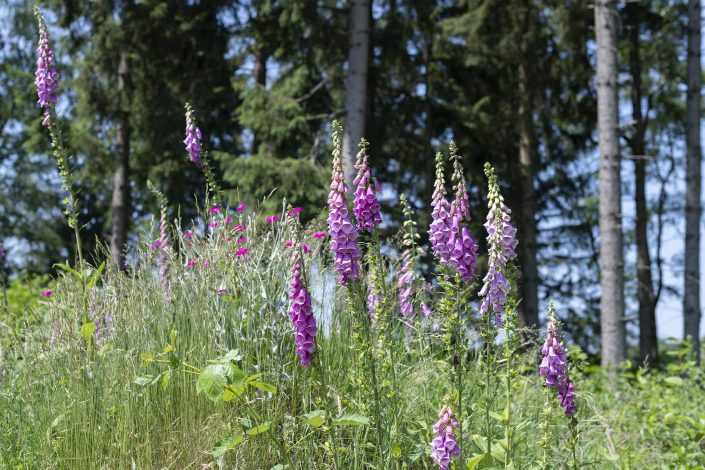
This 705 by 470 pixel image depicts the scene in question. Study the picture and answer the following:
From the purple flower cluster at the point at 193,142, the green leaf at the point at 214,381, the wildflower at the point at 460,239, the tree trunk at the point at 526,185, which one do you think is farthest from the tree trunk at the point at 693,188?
the green leaf at the point at 214,381

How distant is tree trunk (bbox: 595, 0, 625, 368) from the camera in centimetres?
979

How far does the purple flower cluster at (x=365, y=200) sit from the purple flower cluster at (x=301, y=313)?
0.28 m

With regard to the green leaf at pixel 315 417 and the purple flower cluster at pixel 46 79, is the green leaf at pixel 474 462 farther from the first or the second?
the purple flower cluster at pixel 46 79

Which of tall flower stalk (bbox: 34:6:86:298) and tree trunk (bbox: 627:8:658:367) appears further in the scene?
tree trunk (bbox: 627:8:658:367)

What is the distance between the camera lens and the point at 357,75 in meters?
11.1

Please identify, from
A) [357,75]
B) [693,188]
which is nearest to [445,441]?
[357,75]

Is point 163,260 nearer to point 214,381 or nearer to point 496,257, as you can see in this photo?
point 214,381

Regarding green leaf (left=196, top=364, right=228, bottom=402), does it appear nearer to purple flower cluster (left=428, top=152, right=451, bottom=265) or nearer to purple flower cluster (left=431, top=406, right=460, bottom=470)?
purple flower cluster (left=431, top=406, right=460, bottom=470)

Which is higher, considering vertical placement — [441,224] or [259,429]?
[441,224]

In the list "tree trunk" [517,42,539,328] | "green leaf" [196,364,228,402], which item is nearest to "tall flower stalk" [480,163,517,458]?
"green leaf" [196,364,228,402]

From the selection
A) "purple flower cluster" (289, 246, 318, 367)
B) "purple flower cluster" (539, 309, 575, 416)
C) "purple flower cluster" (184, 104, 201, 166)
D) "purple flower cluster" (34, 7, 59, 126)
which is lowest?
"purple flower cluster" (539, 309, 575, 416)

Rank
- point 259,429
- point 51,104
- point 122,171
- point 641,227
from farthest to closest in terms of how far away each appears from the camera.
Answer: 1. point 641,227
2. point 122,171
3. point 51,104
4. point 259,429

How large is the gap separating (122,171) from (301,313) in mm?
11183

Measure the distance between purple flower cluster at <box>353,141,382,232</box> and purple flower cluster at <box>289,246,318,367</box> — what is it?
283 millimetres
